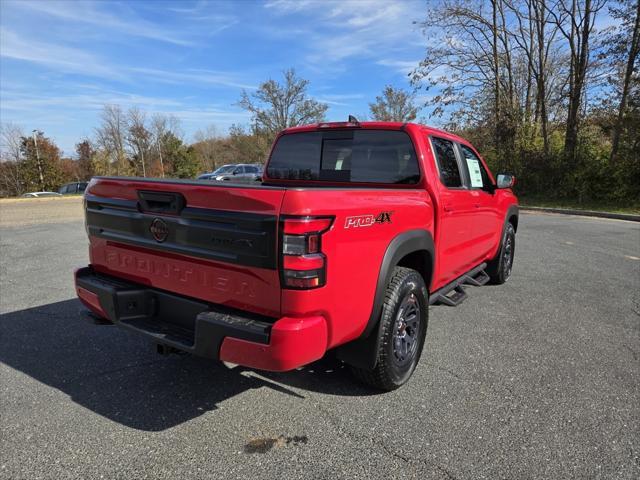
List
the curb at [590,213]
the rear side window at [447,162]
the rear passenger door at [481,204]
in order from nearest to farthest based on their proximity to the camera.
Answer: the rear side window at [447,162] → the rear passenger door at [481,204] → the curb at [590,213]

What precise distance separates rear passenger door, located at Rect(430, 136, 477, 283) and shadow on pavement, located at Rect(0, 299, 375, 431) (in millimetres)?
1326

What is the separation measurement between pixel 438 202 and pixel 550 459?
6.12 ft

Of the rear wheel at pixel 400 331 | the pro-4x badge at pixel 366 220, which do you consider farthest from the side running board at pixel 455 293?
the pro-4x badge at pixel 366 220

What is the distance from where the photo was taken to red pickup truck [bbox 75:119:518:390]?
2174mm

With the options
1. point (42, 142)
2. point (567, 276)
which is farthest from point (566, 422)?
point (42, 142)

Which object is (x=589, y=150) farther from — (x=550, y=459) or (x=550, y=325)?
(x=550, y=459)

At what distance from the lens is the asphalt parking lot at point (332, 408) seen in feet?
7.52

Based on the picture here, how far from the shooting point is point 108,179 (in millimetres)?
2957

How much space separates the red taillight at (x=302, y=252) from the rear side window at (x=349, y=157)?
1.58 meters

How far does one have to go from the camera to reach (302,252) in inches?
84.1

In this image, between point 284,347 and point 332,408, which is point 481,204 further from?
point 284,347

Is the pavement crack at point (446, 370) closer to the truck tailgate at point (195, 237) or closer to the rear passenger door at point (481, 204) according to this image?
the rear passenger door at point (481, 204)

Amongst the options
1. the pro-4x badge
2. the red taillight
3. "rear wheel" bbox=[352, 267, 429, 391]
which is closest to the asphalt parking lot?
"rear wheel" bbox=[352, 267, 429, 391]

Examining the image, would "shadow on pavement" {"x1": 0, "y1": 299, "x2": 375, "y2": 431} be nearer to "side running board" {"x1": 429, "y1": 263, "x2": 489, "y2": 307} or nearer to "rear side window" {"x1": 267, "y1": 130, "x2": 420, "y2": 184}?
"side running board" {"x1": 429, "y1": 263, "x2": 489, "y2": 307}
